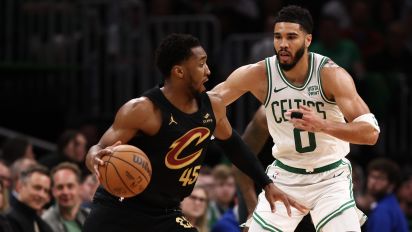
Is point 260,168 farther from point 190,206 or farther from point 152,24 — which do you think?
point 152,24

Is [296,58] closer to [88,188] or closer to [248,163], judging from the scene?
Answer: [248,163]

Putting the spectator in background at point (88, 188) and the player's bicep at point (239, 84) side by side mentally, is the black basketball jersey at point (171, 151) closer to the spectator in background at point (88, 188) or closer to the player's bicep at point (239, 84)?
the player's bicep at point (239, 84)

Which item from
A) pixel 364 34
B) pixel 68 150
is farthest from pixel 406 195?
pixel 68 150

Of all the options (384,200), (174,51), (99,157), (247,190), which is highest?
(174,51)

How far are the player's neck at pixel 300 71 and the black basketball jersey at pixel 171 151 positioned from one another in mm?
890

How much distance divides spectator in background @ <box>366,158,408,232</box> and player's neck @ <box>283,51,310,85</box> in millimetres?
3723

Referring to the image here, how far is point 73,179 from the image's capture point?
9.91 metres

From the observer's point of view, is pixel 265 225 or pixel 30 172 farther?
pixel 30 172

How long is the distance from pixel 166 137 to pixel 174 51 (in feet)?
1.94

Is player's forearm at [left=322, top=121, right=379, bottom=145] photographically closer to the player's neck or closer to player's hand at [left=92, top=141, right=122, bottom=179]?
the player's neck

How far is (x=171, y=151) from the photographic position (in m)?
6.74

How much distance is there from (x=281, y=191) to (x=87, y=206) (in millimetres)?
3939

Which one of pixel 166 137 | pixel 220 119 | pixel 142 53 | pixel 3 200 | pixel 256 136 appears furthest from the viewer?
pixel 142 53

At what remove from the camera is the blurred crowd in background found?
46.2 feet
